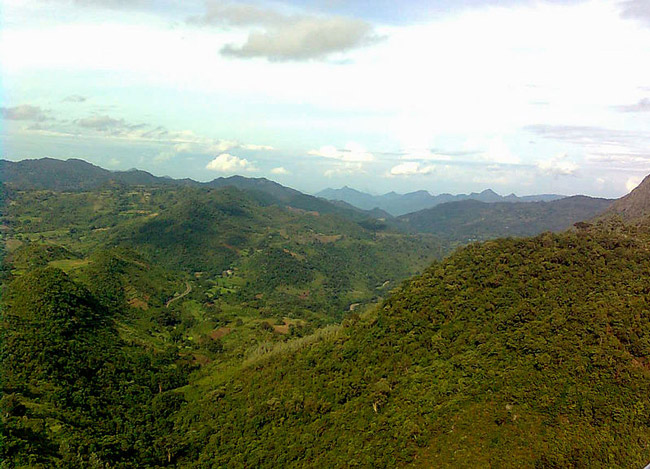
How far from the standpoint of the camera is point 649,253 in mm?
46906

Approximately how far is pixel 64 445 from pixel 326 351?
29.6 meters

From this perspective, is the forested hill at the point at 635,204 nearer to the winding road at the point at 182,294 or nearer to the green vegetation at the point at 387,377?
the green vegetation at the point at 387,377

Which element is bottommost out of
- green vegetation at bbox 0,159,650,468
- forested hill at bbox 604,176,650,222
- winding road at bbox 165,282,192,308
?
winding road at bbox 165,282,192,308

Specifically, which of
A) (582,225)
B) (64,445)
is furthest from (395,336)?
(582,225)

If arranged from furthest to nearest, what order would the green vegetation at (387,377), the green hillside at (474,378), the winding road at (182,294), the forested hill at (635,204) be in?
the forested hill at (635,204) → the winding road at (182,294) → the green vegetation at (387,377) → the green hillside at (474,378)

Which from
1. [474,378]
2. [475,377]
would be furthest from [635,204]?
[474,378]

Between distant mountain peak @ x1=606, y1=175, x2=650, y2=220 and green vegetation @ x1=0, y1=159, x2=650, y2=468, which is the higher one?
distant mountain peak @ x1=606, y1=175, x2=650, y2=220

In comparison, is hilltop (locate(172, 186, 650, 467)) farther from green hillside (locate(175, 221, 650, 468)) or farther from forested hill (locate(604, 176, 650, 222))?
forested hill (locate(604, 176, 650, 222))

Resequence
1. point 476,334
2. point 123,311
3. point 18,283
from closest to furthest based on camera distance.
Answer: point 476,334, point 18,283, point 123,311

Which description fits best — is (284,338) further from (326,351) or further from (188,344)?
(326,351)

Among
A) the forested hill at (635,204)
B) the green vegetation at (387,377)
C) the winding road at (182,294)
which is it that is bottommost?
the winding road at (182,294)

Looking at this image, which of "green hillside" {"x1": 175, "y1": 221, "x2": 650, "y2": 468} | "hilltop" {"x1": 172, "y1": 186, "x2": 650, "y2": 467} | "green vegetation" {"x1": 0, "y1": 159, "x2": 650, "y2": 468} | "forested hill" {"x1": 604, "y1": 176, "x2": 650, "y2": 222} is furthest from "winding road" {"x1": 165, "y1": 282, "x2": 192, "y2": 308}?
"forested hill" {"x1": 604, "y1": 176, "x2": 650, "y2": 222}

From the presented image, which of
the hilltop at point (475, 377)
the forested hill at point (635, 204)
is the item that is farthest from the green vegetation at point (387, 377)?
the forested hill at point (635, 204)

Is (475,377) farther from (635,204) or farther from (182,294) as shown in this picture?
(635,204)
